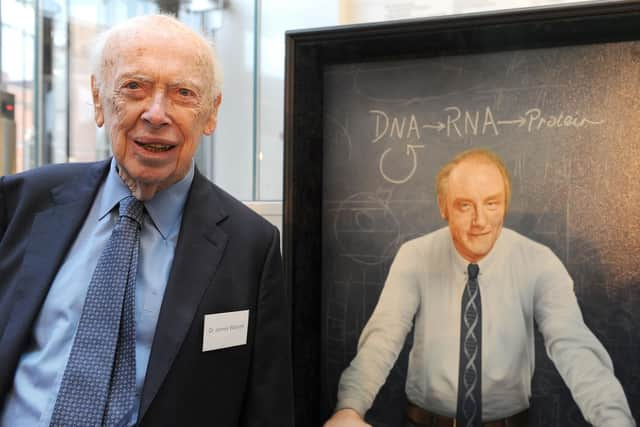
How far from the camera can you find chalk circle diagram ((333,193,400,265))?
1.43m

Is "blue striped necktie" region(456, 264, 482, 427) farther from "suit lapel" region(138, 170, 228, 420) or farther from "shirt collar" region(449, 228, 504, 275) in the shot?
"suit lapel" region(138, 170, 228, 420)

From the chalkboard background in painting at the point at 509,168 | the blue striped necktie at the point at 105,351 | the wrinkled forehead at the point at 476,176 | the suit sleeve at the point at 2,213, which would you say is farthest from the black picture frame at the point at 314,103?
the suit sleeve at the point at 2,213

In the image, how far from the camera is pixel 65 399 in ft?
3.56

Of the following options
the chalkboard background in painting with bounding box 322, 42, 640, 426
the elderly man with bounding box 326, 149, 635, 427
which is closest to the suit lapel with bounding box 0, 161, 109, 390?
the chalkboard background in painting with bounding box 322, 42, 640, 426

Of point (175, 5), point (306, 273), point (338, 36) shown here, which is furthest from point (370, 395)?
point (175, 5)

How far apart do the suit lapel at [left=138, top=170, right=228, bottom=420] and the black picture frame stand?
21cm

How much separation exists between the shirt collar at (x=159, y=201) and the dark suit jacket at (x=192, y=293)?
0.03 metres

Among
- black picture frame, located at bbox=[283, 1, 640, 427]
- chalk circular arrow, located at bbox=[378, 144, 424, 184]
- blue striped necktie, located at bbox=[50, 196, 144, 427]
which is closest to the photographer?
blue striped necktie, located at bbox=[50, 196, 144, 427]

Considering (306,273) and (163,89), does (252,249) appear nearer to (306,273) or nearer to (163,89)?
(306,273)

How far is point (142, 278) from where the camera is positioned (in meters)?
1.20

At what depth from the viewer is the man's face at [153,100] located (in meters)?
1.12

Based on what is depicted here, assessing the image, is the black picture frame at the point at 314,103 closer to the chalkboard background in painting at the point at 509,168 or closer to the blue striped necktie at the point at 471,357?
the chalkboard background in painting at the point at 509,168

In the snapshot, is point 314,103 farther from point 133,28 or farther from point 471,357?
point 471,357

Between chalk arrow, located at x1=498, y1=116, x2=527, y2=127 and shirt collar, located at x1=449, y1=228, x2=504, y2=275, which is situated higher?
chalk arrow, located at x1=498, y1=116, x2=527, y2=127
